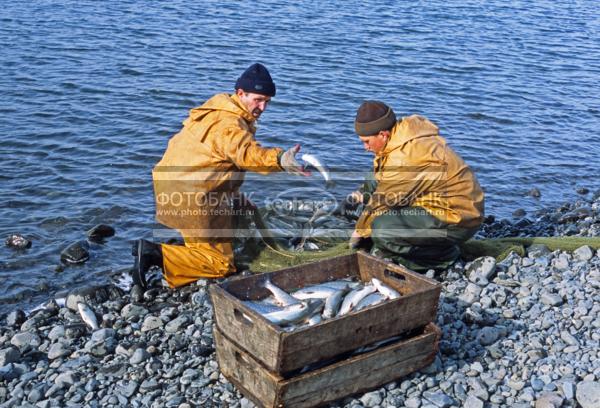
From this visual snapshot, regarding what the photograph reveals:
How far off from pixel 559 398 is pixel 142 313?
12.8ft

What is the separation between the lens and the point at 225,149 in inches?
294

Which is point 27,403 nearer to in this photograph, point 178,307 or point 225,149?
point 178,307

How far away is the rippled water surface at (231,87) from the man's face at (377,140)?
359 cm

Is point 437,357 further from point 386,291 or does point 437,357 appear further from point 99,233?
point 99,233

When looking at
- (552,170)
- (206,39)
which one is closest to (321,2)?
(206,39)

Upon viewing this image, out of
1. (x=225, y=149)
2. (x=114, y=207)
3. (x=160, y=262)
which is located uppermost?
(x=225, y=149)

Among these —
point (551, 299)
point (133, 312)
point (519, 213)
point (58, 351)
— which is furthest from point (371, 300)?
point (519, 213)

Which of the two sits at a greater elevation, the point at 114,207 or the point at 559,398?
the point at 559,398

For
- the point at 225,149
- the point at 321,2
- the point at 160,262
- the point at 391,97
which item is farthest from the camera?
the point at 321,2

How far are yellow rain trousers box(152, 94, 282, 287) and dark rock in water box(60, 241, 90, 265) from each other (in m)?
1.76

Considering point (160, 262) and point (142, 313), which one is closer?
point (142, 313)

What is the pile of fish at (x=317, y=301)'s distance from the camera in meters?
5.85

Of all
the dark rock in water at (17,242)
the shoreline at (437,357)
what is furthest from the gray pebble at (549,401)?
the dark rock in water at (17,242)

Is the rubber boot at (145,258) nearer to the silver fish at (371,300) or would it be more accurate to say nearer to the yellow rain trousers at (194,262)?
the yellow rain trousers at (194,262)
